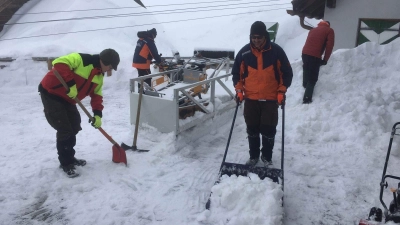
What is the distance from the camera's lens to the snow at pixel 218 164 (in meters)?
3.68

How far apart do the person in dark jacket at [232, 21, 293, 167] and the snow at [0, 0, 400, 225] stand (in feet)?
2.57

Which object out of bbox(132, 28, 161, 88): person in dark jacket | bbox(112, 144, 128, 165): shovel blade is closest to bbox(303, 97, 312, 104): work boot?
bbox(132, 28, 161, 88): person in dark jacket

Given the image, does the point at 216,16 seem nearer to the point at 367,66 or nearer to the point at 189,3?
the point at 189,3

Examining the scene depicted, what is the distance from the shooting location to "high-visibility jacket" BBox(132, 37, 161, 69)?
827 cm

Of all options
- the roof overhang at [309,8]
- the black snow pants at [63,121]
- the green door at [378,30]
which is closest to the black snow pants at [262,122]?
the black snow pants at [63,121]

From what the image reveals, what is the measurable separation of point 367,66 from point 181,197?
516 cm

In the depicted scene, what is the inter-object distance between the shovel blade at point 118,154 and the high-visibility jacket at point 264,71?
186 centimetres

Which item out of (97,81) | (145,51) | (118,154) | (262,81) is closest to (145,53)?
(145,51)

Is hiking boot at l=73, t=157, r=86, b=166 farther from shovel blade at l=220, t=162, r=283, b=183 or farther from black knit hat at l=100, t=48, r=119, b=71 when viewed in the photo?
shovel blade at l=220, t=162, r=283, b=183

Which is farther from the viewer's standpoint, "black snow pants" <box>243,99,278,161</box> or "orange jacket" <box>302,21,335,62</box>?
"orange jacket" <box>302,21,335,62</box>

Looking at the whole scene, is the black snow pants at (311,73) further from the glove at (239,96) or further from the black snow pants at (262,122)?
the glove at (239,96)

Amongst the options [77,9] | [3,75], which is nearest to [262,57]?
[3,75]

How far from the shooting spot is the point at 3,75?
36.7ft

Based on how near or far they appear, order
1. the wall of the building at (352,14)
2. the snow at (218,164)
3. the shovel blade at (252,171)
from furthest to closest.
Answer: the wall of the building at (352,14) < the shovel blade at (252,171) < the snow at (218,164)
